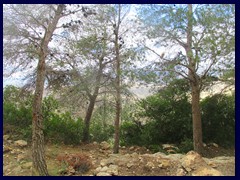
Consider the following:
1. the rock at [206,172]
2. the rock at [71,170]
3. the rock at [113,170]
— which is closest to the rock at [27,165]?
the rock at [71,170]

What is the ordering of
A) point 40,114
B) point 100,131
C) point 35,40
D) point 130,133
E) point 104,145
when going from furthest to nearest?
point 130,133
point 100,131
point 104,145
point 35,40
point 40,114

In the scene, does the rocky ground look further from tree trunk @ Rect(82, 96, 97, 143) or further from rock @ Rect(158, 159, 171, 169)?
tree trunk @ Rect(82, 96, 97, 143)

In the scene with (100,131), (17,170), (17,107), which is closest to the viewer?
(17,170)

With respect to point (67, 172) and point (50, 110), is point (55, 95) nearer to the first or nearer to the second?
point (50, 110)

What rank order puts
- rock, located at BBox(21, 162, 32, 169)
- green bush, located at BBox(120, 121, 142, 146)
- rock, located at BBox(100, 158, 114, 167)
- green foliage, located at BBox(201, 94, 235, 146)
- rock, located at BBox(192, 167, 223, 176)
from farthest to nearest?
green bush, located at BBox(120, 121, 142, 146)
green foliage, located at BBox(201, 94, 235, 146)
rock, located at BBox(100, 158, 114, 167)
rock, located at BBox(21, 162, 32, 169)
rock, located at BBox(192, 167, 223, 176)

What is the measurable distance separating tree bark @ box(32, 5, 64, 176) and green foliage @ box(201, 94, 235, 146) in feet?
9.50

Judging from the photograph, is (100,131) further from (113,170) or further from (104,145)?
(113,170)

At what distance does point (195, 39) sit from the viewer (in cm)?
410

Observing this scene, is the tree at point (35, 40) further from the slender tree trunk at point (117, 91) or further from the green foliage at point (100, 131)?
the green foliage at point (100, 131)

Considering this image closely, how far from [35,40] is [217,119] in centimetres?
361

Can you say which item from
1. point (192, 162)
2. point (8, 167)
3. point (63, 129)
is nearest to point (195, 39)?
point (192, 162)

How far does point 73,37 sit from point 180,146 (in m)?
2.76

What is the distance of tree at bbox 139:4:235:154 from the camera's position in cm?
380

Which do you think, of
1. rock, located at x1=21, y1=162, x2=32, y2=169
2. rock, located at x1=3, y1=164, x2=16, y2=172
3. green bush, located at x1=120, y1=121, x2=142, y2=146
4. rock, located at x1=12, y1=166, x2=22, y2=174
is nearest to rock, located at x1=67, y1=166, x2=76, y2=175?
rock, located at x1=21, y1=162, x2=32, y2=169
